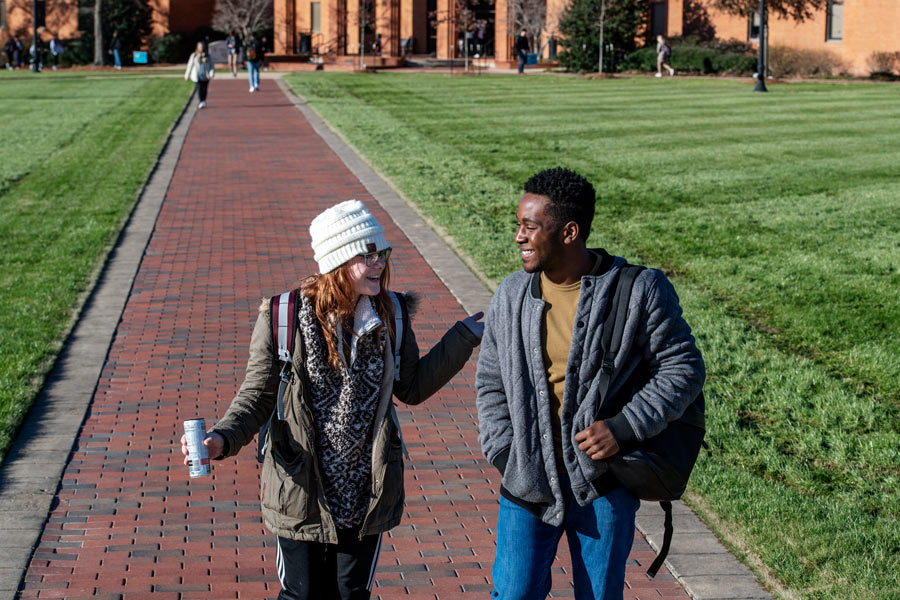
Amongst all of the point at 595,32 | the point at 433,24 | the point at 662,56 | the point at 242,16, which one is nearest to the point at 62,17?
the point at 242,16

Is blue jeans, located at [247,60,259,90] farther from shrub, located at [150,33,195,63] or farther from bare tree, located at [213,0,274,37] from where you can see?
shrub, located at [150,33,195,63]

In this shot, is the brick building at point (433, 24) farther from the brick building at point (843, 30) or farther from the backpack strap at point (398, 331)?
the backpack strap at point (398, 331)

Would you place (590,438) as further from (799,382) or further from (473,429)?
(799,382)

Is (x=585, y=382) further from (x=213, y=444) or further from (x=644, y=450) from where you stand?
(x=213, y=444)

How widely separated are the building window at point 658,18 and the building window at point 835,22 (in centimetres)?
785

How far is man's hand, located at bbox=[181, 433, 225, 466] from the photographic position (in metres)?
3.65

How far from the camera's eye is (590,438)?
350cm

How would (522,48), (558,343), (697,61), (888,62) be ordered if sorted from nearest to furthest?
(558,343) → (888,62) → (697,61) → (522,48)

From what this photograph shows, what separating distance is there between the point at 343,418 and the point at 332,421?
0.04 meters

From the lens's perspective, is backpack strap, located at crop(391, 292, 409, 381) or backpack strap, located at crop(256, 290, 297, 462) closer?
backpack strap, located at crop(256, 290, 297, 462)

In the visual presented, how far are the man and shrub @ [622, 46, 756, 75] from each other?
1584 inches

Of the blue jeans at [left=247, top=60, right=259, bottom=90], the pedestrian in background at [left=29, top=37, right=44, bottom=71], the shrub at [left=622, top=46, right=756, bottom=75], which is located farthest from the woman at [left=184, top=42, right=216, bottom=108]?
the pedestrian in background at [left=29, top=37, right=44, bottom=71]

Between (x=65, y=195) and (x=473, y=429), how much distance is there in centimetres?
1095

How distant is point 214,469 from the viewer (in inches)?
254
